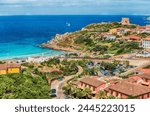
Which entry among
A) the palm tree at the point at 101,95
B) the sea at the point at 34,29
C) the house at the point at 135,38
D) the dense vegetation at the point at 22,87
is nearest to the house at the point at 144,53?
the house at the point at 135,38

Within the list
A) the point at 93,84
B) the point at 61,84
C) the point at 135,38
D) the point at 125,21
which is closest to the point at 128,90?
the point at 93,84

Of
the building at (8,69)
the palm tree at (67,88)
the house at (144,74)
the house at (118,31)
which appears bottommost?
the palm tree at (67,88)

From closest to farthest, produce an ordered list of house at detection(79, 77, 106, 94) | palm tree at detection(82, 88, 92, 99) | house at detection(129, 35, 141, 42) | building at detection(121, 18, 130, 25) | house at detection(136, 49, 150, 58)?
palm tree at detection(82, 88, 92, 99) < house at detection(79, 77, 106, 94) < house at detection(136, 49, 150, 58) < house at detection(129, 35, 141, 42) < building at detection(121, 18, 130, 25)

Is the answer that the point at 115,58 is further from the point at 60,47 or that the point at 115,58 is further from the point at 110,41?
the point at 60,47

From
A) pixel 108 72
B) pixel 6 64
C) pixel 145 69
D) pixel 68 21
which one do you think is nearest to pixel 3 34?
pixel 6 64

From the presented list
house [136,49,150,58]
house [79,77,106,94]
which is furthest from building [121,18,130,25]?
house [79,77,106,94]

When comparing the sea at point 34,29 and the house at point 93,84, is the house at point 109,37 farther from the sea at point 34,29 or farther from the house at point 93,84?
Answer: the house at point 93,84

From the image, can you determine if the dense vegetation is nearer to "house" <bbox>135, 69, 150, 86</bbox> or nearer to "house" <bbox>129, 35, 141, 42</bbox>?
"house" <bbox>135, 69, 150, 86</bbox>
